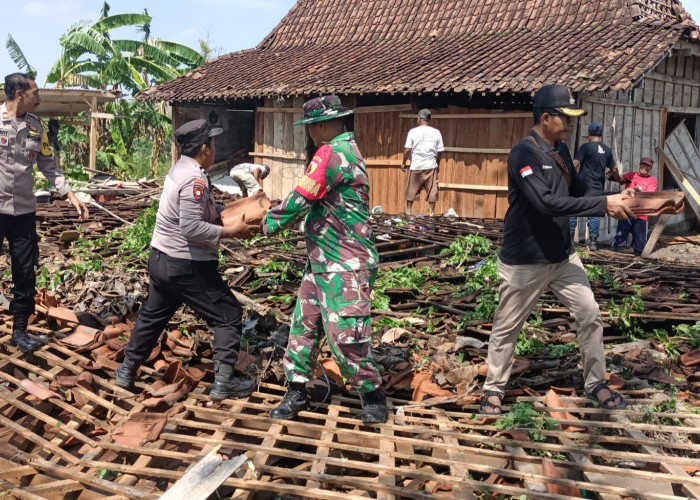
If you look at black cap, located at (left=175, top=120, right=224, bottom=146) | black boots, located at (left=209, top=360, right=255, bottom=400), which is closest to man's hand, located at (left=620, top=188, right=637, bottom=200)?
black cap, located at (left=175, top=120, right=224, bottom=146)

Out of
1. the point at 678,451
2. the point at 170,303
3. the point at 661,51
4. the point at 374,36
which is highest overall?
the point at 374,36

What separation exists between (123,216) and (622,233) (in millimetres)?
8268

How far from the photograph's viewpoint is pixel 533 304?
4.08m

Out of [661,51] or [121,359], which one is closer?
[121,359]

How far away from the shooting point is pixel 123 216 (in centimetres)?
1124

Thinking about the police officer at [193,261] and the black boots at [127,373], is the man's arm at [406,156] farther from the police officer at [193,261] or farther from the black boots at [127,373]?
the black boots at [127,373]

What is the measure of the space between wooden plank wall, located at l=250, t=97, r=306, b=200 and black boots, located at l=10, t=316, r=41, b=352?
34.4 feet

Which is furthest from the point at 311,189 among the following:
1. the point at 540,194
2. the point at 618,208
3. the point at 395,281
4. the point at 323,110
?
the point at 395,281

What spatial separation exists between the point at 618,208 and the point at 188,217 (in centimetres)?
248

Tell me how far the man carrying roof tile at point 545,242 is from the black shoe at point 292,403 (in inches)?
44.0

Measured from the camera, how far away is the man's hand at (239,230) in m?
4.15

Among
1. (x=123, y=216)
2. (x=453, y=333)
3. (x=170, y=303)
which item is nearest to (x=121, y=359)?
(x=170, y=303)

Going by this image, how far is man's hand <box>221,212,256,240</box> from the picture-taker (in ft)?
13.6

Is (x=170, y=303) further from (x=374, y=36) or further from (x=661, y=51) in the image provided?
(x=374, y=36)
